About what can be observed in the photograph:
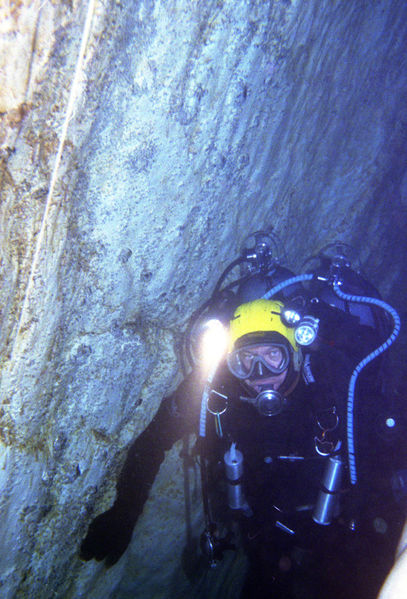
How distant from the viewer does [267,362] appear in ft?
11.3

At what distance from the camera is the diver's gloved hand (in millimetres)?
3123

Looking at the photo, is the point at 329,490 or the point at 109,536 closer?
the point at 329,490

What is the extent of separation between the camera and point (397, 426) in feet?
10.5

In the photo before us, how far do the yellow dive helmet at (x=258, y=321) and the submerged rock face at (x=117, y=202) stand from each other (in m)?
0.40

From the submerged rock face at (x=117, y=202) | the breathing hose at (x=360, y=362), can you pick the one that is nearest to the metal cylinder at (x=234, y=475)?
the submerged rock face at (x=117, y=202)

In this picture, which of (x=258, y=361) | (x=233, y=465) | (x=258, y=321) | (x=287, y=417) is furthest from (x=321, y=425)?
(x=258, y=321)

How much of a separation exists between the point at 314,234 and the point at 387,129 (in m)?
1.85

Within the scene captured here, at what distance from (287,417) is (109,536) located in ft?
6.37

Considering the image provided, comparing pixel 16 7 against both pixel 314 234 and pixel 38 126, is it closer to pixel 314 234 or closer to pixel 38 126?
pixel 38 126

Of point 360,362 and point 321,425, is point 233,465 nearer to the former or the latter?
point 321,425

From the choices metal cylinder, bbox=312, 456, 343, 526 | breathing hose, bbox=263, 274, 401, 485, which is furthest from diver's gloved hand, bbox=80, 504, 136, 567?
breathing hose, bbox=263, 274, 401, 485

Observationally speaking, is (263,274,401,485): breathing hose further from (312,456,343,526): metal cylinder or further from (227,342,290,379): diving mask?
(227,342,290,379): diving mask

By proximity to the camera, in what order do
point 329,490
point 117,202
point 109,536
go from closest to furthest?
point 117,202 < point 329,490 < point 109,536

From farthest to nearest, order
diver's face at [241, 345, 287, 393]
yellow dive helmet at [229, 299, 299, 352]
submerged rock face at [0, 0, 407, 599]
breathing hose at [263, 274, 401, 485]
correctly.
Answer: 1. diver's face at [241, 345, 287, 393]
2. yellow dive helmet at [229, 299, 299, 352]
3. breathing hose at [263, 274, 401, 485]
4. submerged rock face at [0, 0, 407, 599]
